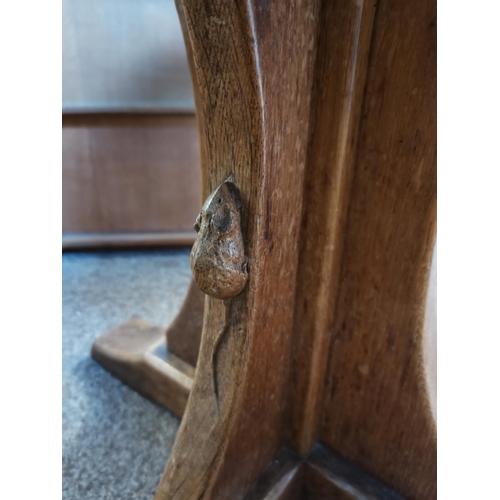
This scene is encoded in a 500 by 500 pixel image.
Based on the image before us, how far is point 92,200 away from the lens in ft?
4.67

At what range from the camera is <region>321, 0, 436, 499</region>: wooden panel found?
0.37m

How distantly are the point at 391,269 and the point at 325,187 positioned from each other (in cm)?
10

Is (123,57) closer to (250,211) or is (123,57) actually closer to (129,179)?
(129,179)

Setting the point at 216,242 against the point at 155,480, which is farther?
the point at 155,480

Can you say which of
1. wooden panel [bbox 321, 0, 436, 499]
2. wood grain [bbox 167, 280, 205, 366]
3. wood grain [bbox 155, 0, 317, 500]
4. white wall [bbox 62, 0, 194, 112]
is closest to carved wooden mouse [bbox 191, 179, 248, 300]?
wood grain [bbox 155, 0, 317, 500]

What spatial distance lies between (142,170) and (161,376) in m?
0.83

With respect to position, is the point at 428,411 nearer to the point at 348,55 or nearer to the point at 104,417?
the point at 348,55

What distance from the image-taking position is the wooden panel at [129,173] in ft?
4.49

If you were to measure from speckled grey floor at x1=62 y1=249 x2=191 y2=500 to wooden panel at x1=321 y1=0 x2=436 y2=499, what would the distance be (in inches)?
11.7

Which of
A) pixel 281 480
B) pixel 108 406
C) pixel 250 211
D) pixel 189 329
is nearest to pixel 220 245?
pixel 250 211

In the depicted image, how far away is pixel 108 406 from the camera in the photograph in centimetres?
78

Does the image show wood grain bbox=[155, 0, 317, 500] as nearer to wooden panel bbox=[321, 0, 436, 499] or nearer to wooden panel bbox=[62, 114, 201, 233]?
wooden panel bbox=[321, 0, 436, 499]

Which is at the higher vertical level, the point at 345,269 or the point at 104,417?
the point at 345,269

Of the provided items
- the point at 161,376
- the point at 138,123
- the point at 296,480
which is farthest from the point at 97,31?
the point at 296,480
